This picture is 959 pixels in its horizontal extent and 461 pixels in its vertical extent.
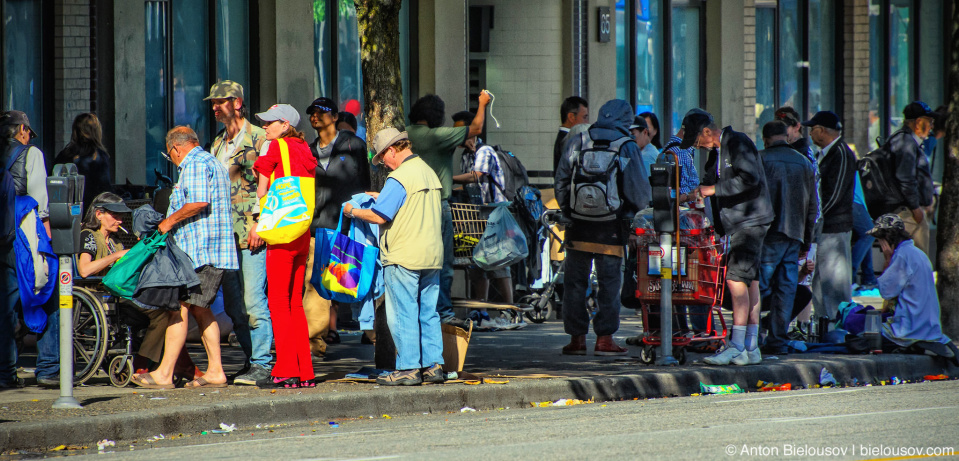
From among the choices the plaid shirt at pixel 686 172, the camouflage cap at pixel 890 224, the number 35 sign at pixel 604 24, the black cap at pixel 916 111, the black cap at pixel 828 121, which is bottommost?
the camouflage cap at pixel 890 224

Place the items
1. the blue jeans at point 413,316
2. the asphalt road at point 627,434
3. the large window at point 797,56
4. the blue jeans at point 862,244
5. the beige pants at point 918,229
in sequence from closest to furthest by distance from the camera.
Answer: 1. the asphalt road at point 627,434
2. the blue jeans at point 413,316
3. the blue jeans at point 862,244
4. the beige pants at point 918,229
5. the large window at point 797,56

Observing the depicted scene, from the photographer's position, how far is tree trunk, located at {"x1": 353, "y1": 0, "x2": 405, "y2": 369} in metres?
10.2

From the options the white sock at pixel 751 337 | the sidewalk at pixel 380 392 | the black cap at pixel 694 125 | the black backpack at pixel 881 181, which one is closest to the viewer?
the sidewalk at pixel 380 392

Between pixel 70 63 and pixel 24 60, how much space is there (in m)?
0.53

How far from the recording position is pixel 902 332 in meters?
11.5

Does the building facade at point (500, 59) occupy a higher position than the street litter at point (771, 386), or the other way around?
the building facade at point (500, 59)

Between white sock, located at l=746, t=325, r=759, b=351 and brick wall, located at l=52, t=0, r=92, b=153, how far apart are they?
7954mm

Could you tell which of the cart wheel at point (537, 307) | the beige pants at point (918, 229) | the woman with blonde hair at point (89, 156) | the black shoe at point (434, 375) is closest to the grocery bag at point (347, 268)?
the black shoe at point (434, 375)

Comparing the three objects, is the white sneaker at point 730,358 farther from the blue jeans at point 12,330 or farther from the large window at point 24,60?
the large window at point 24,60

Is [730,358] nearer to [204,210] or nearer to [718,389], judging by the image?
[718,389]

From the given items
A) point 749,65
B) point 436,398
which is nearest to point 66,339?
point 436,398

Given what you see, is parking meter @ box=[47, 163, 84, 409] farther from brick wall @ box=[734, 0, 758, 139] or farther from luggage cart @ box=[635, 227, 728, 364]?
brick wall @ box=[734, 0, 758, 139]

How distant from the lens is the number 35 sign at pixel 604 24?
765 inches

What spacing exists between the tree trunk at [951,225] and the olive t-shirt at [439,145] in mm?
5028
